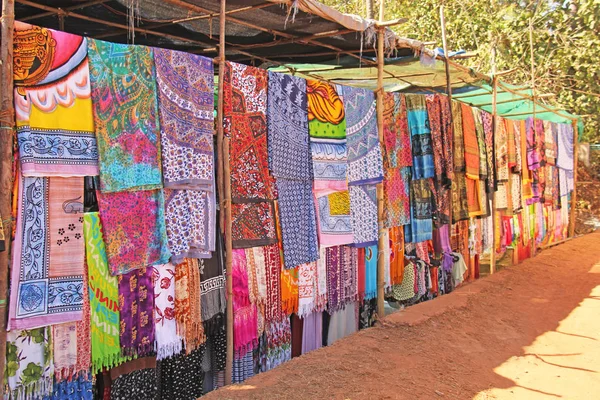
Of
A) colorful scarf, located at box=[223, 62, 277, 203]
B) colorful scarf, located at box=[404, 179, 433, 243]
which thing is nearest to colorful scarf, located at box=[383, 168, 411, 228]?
colorful scarf, located at box=[404, 179, 433, 243]

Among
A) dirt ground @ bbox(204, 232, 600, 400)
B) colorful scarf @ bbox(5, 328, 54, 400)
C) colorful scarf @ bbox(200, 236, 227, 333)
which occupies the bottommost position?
dirt ground @ bbox(204, 232, 600, 400)

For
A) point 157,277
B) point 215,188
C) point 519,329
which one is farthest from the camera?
point 519,329

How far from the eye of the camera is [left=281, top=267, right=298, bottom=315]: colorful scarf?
441 centimetres

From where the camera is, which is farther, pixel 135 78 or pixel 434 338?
pixel 434 338

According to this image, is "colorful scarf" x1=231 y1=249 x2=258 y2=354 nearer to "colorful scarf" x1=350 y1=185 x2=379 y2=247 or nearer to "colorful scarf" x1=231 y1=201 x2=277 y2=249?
"colorful scarf" x1=231 y1=201 x2=277 y2=249

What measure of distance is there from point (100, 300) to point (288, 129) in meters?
2.03

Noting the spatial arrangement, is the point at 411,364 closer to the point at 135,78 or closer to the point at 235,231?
the point at 235,231

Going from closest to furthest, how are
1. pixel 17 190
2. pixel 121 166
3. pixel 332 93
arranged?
pixel 17 190 < pixel 121 166 < pixel 332 93

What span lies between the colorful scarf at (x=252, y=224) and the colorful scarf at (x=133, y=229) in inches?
26.5

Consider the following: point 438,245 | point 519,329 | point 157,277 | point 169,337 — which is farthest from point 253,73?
point 519,329

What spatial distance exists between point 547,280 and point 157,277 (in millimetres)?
6969

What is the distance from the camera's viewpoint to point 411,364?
454 cm

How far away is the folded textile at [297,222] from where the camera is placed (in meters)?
4.35

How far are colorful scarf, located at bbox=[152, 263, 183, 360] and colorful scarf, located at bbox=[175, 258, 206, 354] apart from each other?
38mm
